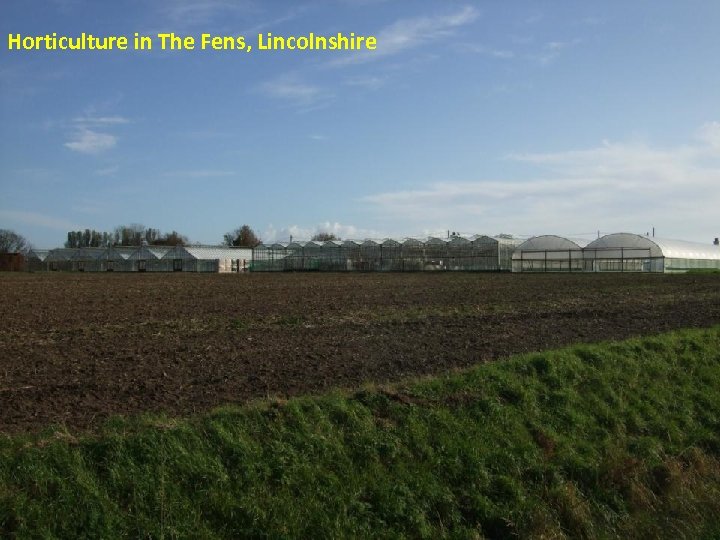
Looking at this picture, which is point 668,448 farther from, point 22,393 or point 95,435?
point 22,393

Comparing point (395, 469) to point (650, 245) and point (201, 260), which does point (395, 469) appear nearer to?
point (650, 245)

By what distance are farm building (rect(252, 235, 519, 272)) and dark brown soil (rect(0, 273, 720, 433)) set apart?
166 feet

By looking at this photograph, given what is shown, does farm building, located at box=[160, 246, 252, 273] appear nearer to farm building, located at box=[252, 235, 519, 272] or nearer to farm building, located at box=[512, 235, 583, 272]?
farm building, located at box=[252, 235, 519, 272]

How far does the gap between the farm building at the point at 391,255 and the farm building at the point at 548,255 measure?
1676mm

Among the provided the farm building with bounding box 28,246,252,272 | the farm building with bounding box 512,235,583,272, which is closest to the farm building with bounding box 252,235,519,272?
the farm building with bounding box 512,235,583,272

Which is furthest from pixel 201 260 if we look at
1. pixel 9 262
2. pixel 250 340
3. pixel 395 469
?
pixel 395 469

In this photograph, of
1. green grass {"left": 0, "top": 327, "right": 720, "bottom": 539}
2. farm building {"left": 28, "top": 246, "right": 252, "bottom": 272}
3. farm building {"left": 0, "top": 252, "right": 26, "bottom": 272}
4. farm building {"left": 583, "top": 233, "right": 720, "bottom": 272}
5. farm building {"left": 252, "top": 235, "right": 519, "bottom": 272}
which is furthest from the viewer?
farm building {"left": 28, "top": 246, "right": 252, "bottom": 272}

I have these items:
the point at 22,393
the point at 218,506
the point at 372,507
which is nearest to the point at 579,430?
the point at 372,507

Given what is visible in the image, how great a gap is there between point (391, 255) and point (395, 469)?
8317 centimetres

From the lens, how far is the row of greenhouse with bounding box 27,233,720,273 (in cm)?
7644

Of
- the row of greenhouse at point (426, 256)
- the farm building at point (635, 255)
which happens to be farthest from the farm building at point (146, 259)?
the farm building at point (635, 255)

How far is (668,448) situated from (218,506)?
836cm

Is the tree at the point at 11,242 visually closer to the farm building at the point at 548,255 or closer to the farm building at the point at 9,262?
the farm building at the point at 9,262

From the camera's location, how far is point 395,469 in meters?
9.68
